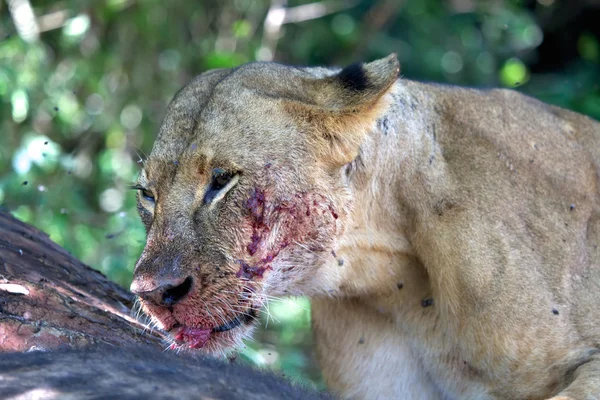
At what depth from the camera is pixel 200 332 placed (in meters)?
3.38

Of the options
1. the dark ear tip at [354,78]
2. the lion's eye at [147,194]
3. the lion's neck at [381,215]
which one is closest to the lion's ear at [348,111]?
the dark ear tip at [354,78]

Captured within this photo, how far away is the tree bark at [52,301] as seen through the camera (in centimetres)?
307

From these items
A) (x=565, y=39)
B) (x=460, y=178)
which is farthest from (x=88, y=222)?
(x=565, y=39)

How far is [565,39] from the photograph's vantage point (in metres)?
8.92

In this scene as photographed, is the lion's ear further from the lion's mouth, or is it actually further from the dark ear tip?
the lion's mouth

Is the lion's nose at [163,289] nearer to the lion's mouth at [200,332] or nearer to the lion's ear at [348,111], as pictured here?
the lion's mouth at [200,332]

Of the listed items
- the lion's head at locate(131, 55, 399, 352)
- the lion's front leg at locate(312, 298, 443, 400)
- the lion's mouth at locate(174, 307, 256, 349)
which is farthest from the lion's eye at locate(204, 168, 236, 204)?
the lion's front leg at locate(312, 298, 443, 400)

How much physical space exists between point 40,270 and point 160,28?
4602mm

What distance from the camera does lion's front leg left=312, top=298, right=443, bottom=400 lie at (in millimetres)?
3963

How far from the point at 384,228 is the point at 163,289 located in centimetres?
101

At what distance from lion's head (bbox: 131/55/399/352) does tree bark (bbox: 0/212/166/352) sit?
0.24m

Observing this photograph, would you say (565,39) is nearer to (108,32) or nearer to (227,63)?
(227,63)

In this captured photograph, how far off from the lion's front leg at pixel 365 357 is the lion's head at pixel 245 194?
430mm

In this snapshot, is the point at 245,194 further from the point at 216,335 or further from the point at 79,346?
the point at 79,346
